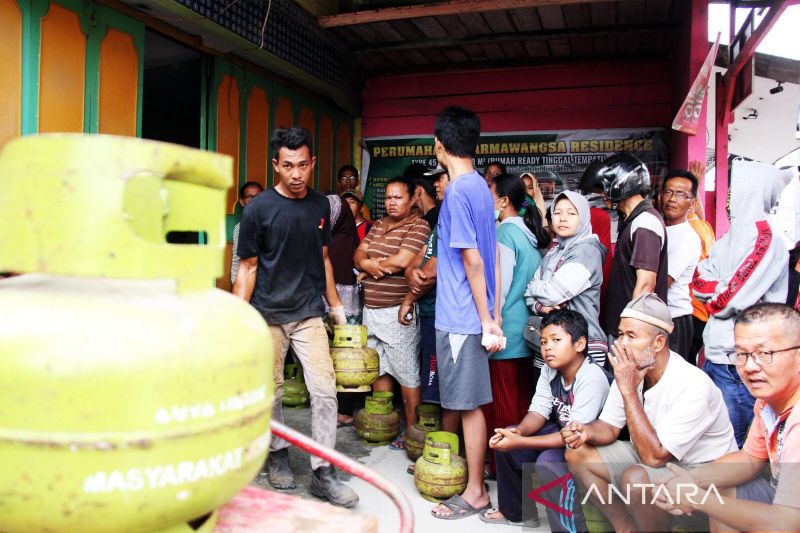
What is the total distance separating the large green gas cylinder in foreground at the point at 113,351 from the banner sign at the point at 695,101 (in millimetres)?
5183

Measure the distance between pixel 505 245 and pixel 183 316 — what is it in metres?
2.95

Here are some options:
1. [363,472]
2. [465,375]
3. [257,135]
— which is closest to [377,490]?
[465,375]

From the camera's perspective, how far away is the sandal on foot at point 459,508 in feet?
10.8

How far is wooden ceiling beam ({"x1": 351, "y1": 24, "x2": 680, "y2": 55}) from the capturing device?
665cm

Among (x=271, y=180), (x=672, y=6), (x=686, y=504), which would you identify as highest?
(x=672, y=6)

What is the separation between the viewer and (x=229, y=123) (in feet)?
20.0

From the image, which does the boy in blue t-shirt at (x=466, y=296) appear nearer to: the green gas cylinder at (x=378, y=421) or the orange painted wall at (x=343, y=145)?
the green gas cylinder at (x=378, y=421)

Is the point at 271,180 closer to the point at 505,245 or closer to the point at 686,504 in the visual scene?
the point at 505,245

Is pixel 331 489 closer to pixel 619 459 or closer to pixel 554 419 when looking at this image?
pixel 554 419

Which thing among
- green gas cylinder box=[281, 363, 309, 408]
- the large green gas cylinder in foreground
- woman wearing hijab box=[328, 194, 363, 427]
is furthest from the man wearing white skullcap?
green gas cylinder box=[281, 363, 309, 408]

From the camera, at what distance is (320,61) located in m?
6.89

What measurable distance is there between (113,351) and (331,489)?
2666 mm

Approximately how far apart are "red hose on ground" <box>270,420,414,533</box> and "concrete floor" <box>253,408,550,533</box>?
186 centimetres

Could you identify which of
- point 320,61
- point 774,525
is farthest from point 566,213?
point 320,61
